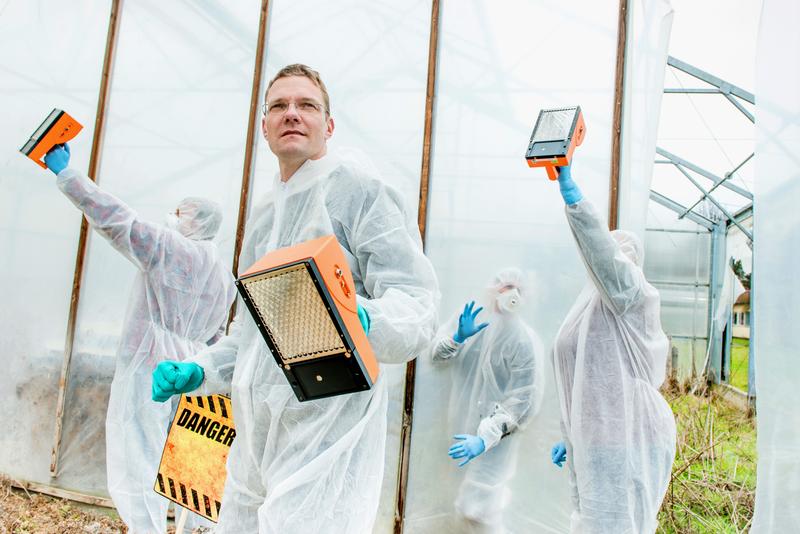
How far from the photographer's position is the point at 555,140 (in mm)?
1661

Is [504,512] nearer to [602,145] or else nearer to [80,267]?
[602,145]

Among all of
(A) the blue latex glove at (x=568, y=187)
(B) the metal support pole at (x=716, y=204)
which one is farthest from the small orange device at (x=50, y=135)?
(B) the metal support pole at (x=716, y=204)

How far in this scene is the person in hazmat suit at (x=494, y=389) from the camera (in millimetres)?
2354

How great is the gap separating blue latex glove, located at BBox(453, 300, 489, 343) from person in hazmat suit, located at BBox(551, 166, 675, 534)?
1.92 feet

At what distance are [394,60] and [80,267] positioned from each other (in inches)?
72.2

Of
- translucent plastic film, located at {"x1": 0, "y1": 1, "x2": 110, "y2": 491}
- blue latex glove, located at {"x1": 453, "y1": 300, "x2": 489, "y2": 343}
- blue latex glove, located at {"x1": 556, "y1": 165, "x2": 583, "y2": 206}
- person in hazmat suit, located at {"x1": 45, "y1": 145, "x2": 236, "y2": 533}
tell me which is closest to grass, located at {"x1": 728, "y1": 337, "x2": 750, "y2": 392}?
blue latex glove, located at {"x1": 453, "y1": 300, "x2": 489, "y2": 343}

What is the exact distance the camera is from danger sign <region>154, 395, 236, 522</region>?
1.81 meters

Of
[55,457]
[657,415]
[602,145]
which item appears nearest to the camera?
[657,415]

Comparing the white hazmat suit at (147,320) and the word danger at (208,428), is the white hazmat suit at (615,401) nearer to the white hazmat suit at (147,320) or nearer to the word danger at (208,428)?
the word danger at (208,428)

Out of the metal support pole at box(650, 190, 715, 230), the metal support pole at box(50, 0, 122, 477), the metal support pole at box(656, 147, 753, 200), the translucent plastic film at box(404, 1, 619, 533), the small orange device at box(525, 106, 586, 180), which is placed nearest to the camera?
the small orange device at box(525, 106, 586, 180)

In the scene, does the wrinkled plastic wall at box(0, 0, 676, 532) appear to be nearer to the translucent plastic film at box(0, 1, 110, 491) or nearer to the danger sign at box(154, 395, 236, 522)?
the translucent plastic film at box(0, 1, 110, 491)

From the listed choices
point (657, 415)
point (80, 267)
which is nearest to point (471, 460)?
point (657, 415)

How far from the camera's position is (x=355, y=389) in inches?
36.4

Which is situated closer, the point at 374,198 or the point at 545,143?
the point at 374,198
